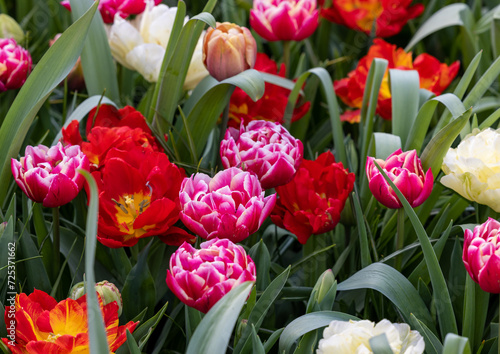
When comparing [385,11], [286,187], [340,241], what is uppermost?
[385,11]

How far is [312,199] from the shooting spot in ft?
2.35

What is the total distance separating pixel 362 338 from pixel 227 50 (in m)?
0.41

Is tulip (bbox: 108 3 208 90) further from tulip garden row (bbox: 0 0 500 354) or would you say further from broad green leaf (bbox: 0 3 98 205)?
broad green leaf (bbox: 0 3 98 205)

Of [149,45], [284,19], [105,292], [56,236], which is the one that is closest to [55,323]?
[105,292]

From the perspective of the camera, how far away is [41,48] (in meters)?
1.28

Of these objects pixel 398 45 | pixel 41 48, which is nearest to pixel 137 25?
pixel 41 48

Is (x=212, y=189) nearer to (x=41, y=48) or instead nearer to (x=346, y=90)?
(x=346, y=90)

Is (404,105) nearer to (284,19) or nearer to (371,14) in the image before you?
(284,19)

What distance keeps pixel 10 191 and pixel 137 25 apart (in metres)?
0.38

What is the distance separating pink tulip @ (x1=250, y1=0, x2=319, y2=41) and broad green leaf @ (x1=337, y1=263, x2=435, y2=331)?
1.68 feet

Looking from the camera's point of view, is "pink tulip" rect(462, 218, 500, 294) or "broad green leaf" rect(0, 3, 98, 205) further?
"broad green leaf" rect(0, 3, 98, 205)

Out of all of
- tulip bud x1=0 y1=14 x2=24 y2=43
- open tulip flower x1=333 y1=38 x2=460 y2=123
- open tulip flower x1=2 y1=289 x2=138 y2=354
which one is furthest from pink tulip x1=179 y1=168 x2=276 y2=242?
tulip bud x1=0 y1=14 x2=24 y2=43

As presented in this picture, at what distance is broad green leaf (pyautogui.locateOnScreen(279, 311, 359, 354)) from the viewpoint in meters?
0.56

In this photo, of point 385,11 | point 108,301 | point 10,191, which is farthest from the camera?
point 385,11
